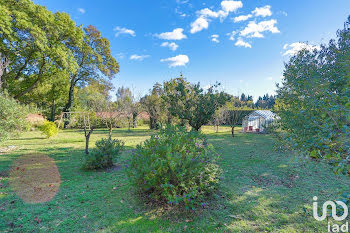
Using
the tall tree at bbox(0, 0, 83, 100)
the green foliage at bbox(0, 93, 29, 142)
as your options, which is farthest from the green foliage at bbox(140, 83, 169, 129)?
the green foliage at bbox(0, 93, 29, 142)

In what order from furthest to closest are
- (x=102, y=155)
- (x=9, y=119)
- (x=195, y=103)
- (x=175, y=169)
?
(x=195, y=103) < (x=102, y=155) < (x=9, y=119) < (x=175, y=169)

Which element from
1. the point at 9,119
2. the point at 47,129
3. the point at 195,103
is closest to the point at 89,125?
the point at 47,129

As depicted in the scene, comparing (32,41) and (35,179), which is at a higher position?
(32,41)

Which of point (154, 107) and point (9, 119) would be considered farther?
point (154, 107)

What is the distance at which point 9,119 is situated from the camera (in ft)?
16.8

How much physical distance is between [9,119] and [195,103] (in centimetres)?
711

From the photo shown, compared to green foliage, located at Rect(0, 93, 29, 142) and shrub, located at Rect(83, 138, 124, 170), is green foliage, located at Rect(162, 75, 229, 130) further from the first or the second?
green foliage, located at Rect(0, 93, 29, 142)

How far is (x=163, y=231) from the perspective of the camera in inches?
110

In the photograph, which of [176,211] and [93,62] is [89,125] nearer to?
[93,62]

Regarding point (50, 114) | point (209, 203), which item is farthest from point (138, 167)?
point (50, 114)

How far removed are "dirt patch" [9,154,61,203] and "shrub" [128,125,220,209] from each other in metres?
2.53

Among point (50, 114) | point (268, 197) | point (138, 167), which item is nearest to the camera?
point (138, 167)

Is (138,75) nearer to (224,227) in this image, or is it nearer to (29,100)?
(29,100)

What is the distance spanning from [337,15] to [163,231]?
382 inches
